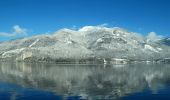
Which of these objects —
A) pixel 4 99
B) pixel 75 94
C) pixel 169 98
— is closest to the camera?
pixel 4 99

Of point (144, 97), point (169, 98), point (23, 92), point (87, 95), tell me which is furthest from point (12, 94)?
point (169, 98)

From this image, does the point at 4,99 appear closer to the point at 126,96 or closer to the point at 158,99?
the point at 126,96

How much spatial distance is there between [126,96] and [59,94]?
19485mm

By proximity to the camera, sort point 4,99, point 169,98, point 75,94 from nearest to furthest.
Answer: point 4,99 < point 169,98 < point 75,94

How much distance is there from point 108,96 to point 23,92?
25.8 meters

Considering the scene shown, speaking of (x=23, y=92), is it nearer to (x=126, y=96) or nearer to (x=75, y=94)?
(x=75, y=94)

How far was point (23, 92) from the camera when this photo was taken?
96562 mm

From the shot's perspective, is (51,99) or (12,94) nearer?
(51,99)

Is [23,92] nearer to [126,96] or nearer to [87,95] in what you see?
[87,95]

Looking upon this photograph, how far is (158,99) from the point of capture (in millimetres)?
86562

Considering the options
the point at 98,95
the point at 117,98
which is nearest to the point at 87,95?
the point at 98,95

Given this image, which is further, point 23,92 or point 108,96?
point 23,92

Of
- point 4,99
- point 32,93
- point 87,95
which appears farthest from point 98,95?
point 4,99

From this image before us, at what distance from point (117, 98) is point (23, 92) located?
28796 mm
